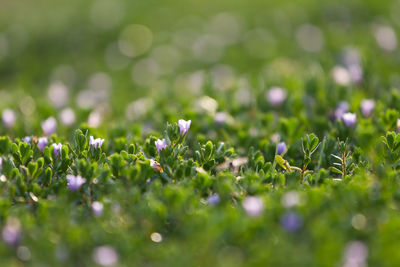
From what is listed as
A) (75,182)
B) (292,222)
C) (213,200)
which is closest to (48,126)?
(75,182)

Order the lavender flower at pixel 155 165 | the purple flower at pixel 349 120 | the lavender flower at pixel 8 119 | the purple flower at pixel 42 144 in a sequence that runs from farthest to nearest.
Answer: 1. the lavender flower at pixel 8 119
2. the purple flower at pixel 349 120
3. the purple flower at pixel 42 144
4. the lavender flower at pixel 155 165

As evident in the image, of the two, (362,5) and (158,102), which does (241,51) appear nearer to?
(362,5)

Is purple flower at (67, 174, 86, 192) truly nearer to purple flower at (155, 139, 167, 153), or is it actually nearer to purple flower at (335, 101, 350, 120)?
purple flower at (155, 139, 167, 153)

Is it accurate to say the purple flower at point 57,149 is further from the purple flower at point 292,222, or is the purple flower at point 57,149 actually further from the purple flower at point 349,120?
the purple flower at point 349,120

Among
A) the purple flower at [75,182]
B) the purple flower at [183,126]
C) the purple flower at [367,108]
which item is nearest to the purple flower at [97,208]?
the purple flower at [75,182]

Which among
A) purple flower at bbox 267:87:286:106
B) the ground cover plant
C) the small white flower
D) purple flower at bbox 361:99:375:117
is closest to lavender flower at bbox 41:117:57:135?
the ground cover plant

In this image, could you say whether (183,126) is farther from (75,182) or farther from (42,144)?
(42,144)
